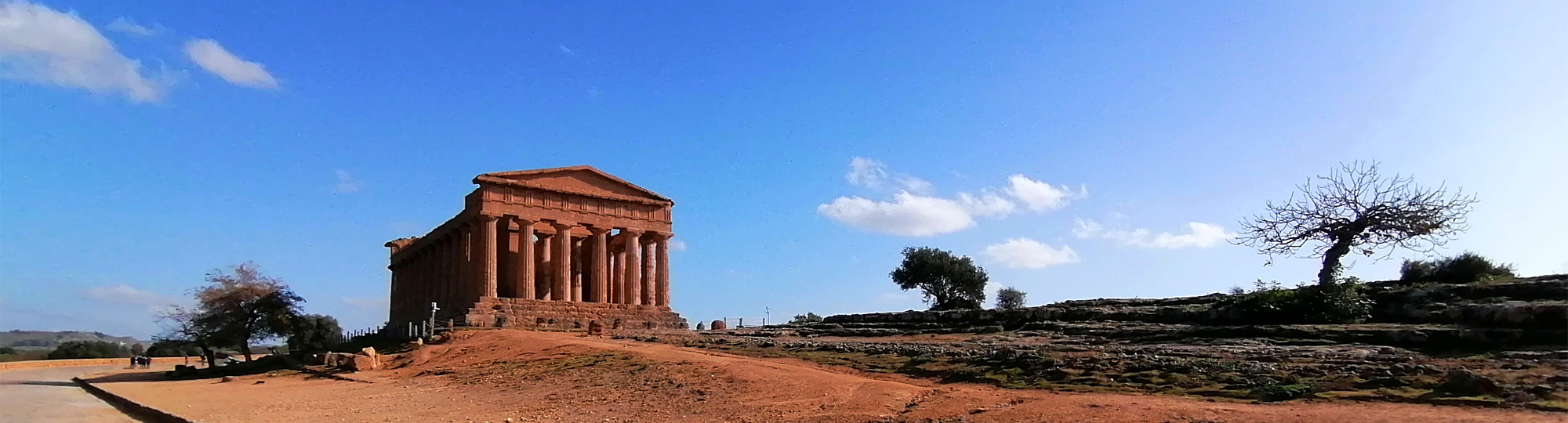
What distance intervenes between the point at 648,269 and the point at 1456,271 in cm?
3670

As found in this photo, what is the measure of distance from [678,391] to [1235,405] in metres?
9.04

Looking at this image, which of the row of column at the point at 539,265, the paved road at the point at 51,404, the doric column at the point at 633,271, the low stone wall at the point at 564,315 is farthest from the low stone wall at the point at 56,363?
the doric column at the point at 633,271

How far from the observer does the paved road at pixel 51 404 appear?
22.0 meters

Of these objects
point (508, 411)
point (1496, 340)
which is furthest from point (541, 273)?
point (1496, 340)

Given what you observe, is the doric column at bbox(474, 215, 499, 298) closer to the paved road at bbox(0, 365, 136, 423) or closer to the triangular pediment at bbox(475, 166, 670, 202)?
the triangular pediment at bbox(475, 166, 670, 202)

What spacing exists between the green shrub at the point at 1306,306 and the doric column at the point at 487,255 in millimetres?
32534

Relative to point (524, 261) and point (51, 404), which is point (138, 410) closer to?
point (51, 404)

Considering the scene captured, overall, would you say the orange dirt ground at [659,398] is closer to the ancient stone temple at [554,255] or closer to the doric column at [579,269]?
the ancient stone temple at [554,255]

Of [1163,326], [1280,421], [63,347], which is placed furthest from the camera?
[63,347]

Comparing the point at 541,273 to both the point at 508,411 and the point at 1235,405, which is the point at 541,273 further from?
the point at 1235,405

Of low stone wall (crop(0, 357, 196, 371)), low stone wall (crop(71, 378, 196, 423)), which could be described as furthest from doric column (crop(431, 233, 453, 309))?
low stone wall (crop(0, 357, 196, 371))

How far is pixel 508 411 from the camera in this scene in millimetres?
16469

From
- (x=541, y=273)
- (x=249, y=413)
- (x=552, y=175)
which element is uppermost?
(x=552, y=175)

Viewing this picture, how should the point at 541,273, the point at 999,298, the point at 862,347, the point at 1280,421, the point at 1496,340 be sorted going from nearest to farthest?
1. the point at 1280,421
2. the point at 1496,340
3. the point at 862,347
4. the point at 541,273
5. the point at 999,298
